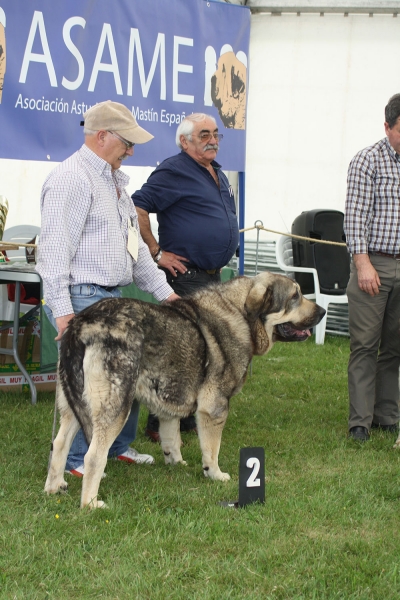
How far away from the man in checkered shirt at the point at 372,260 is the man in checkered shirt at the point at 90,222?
1.79 meters

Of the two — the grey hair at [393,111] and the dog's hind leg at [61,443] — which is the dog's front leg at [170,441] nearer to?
the dog's hind leg at [61,443]

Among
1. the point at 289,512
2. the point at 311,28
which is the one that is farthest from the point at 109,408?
the point at 311,28

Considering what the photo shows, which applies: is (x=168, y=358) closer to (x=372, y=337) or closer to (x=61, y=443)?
(x=61, y=443)

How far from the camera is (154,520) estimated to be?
3709mm

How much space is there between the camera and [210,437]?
14.3 ft

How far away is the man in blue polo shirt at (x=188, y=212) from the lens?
5.29 meters

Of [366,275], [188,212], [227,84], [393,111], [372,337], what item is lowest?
[372,337]

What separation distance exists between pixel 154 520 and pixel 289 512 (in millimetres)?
709

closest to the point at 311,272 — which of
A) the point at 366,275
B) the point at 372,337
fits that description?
the point at 372,337

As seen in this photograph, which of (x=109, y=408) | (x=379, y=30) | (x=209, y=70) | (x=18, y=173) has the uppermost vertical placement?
(x=379, y=30)

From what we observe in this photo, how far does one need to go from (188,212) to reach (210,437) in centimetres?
171

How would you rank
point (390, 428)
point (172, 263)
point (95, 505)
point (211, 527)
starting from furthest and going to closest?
point (390, 428) → point (172, 263) → point (95, 505) → point (211, 527)

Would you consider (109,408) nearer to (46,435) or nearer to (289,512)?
(289,512)

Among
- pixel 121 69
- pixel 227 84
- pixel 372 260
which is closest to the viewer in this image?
pixel 372 260
